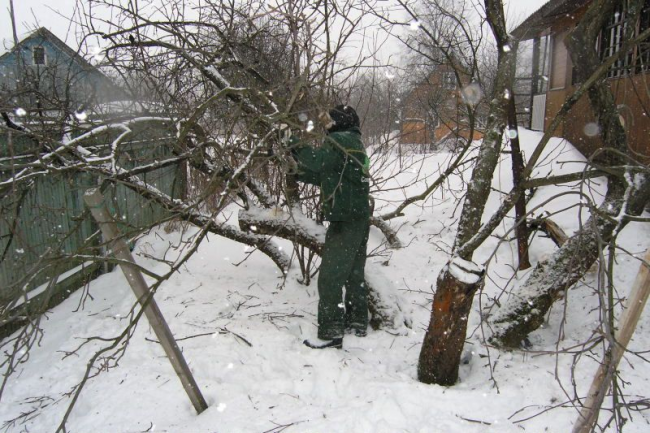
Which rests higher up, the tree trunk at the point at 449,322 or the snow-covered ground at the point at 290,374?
the tree trunk at the point at 449,322

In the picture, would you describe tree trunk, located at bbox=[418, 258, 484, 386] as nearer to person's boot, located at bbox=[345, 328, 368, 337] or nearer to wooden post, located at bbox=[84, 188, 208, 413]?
person's boot, located at bbox=[345, 328, 368, 337]

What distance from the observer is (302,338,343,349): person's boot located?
3.62 m

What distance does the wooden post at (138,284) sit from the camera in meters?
2.34

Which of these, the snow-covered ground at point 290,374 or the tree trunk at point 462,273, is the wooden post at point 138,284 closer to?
the snow-covered ground at point 290,374

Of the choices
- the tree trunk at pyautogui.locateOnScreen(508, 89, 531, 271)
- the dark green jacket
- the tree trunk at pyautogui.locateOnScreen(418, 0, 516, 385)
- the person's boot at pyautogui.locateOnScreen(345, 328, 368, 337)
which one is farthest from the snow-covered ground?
the dark green jacket

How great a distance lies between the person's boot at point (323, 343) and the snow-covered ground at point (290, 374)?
0.06 meters

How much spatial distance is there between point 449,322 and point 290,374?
1.23 m

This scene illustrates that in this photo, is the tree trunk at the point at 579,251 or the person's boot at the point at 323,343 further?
the person's boot at the point at 323,343

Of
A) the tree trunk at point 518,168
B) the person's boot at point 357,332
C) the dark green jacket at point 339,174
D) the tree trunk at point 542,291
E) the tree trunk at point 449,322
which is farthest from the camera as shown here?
the tree trunk at point 518,168

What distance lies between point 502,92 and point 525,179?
2.28 feet

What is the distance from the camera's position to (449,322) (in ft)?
9.87

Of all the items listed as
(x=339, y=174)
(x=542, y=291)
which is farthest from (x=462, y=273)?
(x=339, y=174)

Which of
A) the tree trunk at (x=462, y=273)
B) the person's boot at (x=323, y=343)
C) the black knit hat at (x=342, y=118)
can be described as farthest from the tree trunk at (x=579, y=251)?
the black knit hat at (x=342, y=118)

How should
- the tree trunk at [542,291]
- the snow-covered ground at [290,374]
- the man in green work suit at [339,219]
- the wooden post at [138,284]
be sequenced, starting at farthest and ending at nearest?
the man in green work suit at [339,219]
the tree trunk at [542,291]
the snow-covered ground at [290,374]
the wooden post at [138,284]
